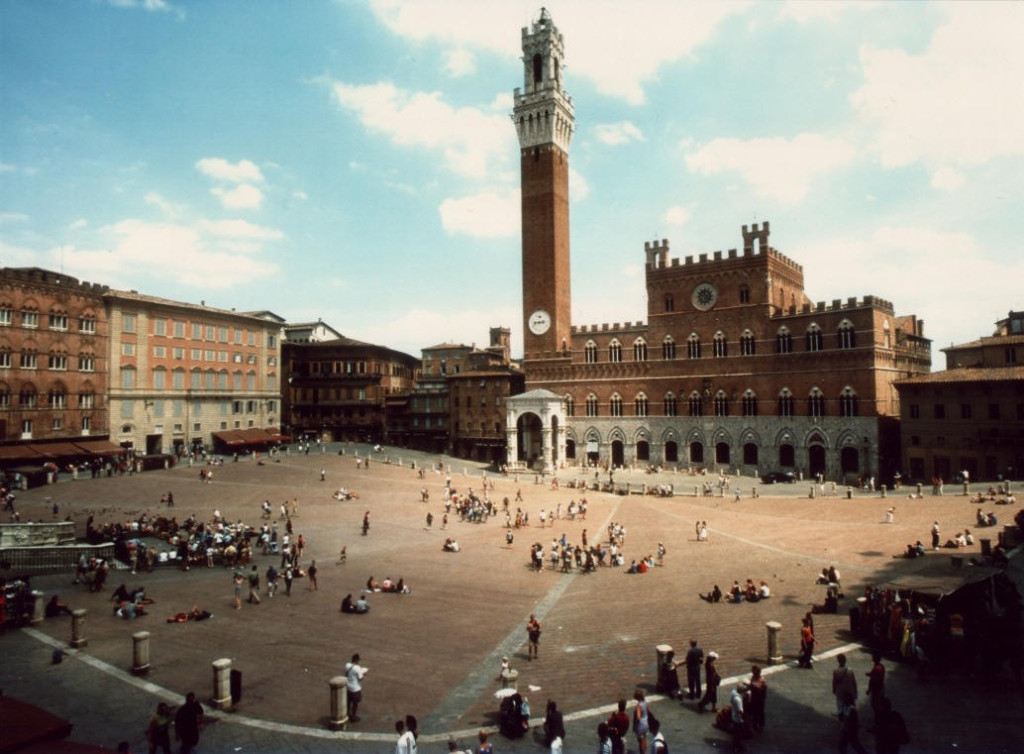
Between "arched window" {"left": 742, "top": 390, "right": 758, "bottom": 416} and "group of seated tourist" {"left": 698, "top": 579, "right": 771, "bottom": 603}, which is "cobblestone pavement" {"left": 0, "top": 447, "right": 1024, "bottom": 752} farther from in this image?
"arched window" {"left": 742, "top": 390, "right": 758, "bottom": 416}

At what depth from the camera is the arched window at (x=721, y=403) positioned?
58806 mm

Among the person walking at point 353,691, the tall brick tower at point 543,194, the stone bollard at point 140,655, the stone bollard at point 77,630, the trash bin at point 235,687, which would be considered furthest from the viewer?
the tall brick tower at point 543,194

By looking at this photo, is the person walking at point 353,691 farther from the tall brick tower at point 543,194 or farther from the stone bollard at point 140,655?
the tall brick tower at point 543,194

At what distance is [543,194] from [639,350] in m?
20.0

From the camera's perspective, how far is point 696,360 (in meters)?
60.7

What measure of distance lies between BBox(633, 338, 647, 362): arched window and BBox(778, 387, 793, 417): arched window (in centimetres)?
1349

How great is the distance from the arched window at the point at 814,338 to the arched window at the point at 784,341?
1568mm

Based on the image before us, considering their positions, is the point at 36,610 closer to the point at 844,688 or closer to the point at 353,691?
the point at 353,691

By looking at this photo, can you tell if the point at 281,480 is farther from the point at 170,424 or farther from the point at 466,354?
the point at 466,354

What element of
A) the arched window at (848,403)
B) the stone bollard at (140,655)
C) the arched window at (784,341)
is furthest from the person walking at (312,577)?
the arched window at (784,341)

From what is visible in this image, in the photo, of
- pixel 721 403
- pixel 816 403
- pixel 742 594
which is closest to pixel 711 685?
pixel 742 594

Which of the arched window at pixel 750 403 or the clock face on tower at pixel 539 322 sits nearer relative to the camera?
the arched window at pixel 750 403

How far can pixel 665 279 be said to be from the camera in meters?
62.9

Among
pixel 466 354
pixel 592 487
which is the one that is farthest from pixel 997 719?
pixel 466 354
